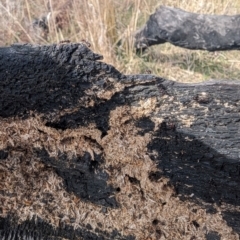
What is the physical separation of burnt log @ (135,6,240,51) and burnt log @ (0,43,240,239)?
1221 mm

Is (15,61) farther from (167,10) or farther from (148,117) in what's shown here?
(167,10)

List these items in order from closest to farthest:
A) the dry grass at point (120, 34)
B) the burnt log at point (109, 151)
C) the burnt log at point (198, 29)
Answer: the burnt log at point (109, 151) < the burnt log at point (198, 29) < the dry grass at point (120, 34)

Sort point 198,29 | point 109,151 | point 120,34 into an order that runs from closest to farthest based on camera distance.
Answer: point 109,151 < point 198,29 < point 120,34

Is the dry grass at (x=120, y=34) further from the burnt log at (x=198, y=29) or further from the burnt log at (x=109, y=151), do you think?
the burnt log at (x=109, y=151)

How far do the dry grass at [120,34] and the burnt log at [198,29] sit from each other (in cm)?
23

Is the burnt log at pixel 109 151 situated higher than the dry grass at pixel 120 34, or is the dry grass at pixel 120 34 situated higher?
the burnt log at pixel 109 151

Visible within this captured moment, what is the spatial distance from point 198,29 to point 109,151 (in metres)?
1.24

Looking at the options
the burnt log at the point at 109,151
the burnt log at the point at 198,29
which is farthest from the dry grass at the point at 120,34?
the burnt log at the point at 109,151

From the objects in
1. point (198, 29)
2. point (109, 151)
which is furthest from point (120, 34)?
point (109, 151)

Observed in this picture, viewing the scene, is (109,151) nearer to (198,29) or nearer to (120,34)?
(198,29)

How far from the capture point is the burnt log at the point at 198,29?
1.82 m

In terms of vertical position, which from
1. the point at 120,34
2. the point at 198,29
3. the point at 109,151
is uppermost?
the point at 109,151

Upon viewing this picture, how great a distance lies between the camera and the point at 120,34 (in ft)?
7.32

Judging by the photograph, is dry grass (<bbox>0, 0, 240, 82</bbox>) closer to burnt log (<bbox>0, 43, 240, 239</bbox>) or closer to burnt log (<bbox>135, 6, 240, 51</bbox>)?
burnt log (<bbox>135, 6, 240, 51</bbox>)
